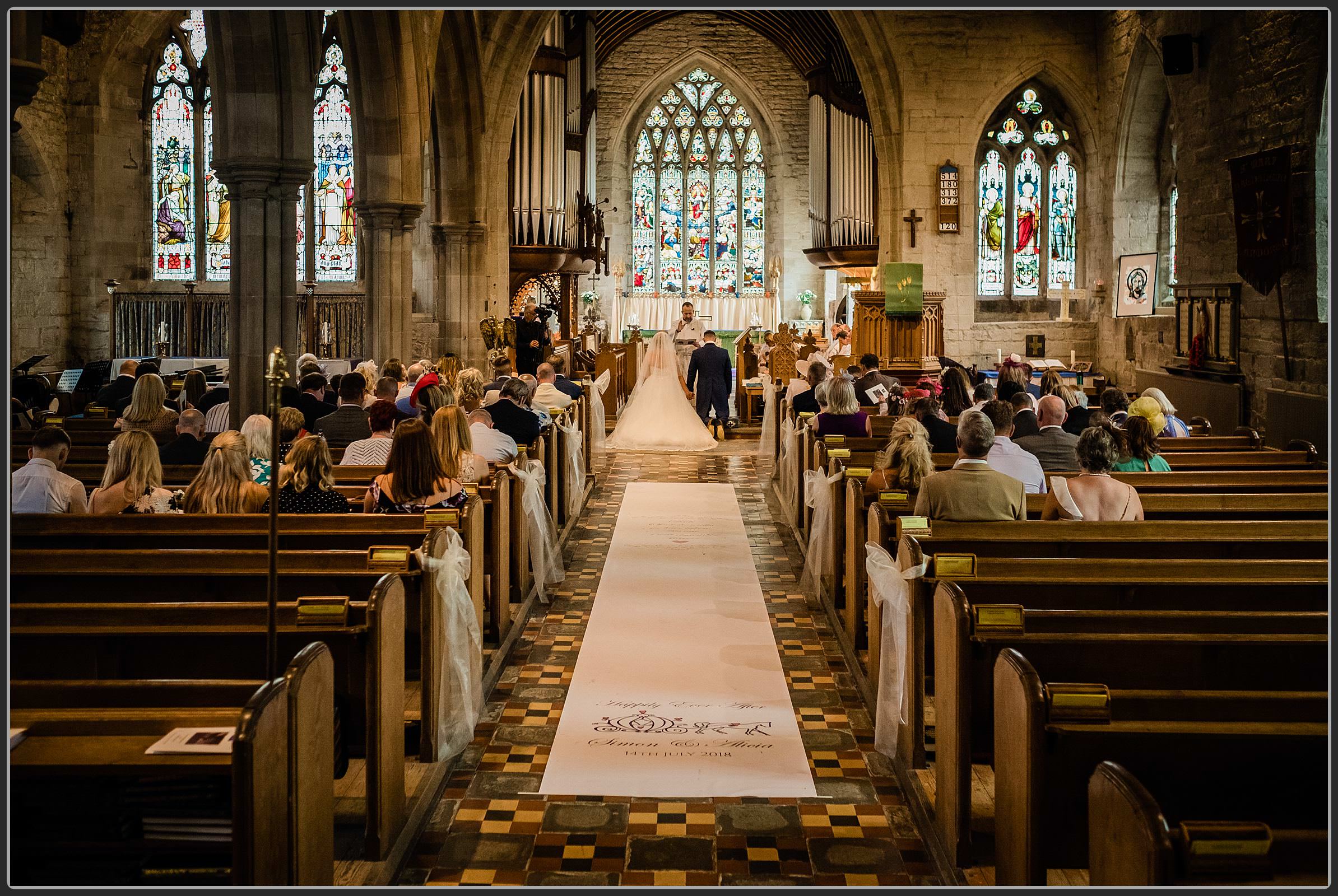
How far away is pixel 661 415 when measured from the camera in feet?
43.0

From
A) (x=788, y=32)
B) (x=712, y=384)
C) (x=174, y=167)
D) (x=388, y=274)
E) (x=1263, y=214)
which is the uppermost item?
(x=788, y=32)

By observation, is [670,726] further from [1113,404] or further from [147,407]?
[147,407]

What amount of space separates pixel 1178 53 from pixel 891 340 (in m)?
3.86

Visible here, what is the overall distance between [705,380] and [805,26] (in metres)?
8.26

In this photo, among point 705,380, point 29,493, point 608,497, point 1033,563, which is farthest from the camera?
point 705,380

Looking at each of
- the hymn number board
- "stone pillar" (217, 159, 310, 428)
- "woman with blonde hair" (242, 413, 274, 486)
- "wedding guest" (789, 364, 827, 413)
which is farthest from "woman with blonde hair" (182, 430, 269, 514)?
the hymn number board

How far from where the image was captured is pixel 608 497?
9.62 m

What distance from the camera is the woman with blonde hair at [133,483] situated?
4902mm

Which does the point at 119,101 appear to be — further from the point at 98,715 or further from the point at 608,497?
the point at 98,715

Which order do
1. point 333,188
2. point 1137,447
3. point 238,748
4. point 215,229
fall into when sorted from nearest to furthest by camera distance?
point 238,748
point 1137,447
point 215,229
point 333,188

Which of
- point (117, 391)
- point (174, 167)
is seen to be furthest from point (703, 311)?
point (117, 391)

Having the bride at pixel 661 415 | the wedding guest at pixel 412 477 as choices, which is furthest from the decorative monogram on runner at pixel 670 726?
the bride at pixel 661 415

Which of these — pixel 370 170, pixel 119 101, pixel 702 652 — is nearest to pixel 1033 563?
pixel 702 652

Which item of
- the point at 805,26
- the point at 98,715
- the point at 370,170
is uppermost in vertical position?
the point at 805,26
